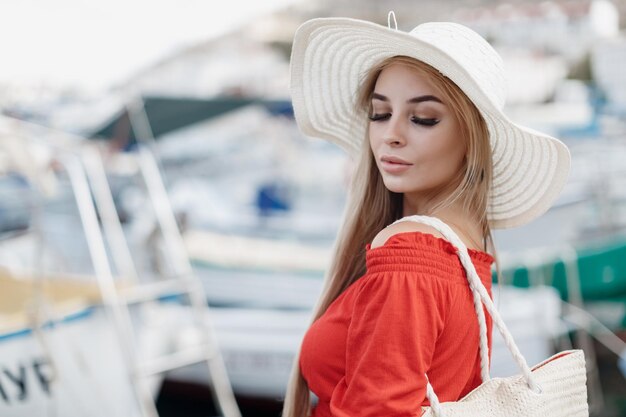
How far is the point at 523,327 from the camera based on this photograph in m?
5.23

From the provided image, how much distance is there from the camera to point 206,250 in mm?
7754

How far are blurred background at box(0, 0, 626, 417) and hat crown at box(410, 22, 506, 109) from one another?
0.46 meters

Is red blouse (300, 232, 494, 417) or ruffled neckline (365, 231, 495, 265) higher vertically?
ruffled neckline (365, 231, 495, 265)

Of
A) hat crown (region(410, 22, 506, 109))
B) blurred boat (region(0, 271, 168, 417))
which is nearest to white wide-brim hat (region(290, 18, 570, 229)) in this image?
hat crown (region(410, 22, 506, 109))

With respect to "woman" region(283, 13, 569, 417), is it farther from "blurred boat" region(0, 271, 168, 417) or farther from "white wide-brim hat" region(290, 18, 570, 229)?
"blurred boat" region(0, 271, 168, 417)

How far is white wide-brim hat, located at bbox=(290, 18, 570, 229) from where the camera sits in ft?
3.84

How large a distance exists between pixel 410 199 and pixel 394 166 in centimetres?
14

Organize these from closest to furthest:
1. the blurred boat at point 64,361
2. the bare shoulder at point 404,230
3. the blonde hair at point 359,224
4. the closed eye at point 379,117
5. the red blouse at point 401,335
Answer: the red blouse at point 401,335, the bare shoulder at point 404,230, the closed eye at point 379,117, the blonde hair at point 359,224, the blurred boat at point 64,361

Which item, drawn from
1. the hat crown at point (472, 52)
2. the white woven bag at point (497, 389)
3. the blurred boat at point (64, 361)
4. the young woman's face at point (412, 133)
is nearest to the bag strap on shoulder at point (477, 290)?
Answer: the white woven bag at point (497, 389)

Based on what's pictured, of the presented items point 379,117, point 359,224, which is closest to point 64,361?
point 359,224

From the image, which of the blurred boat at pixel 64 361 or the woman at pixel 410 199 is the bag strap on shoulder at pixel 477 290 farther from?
the blurred boat at pixel 64 361

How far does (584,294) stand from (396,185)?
248 inches

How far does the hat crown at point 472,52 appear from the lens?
1173mm

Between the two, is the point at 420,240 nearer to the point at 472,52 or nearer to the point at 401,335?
the point at 401,335
